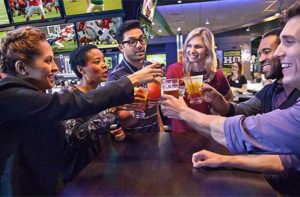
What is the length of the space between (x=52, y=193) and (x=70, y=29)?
2.65 meters

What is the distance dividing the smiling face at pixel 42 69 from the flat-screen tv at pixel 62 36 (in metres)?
2.18

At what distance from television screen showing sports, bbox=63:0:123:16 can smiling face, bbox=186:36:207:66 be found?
907 mm

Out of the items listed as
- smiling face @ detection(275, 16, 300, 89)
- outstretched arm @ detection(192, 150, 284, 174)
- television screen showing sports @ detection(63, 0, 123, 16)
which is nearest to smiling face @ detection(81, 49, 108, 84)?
television screen showing sports @ detection(63, 0, 123, 16)

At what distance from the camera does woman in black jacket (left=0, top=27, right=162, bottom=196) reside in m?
1.13

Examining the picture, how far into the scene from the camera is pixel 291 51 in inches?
50.0

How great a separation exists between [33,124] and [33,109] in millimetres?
144

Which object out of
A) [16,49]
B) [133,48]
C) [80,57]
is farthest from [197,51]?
[16,49]

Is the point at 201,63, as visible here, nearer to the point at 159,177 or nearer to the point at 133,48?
the point at 133,48

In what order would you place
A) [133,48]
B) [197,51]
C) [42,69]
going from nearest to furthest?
[42,69], [133,48], [197,51]

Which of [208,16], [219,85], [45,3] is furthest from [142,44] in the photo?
[208,16]

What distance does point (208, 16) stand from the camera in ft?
37.2

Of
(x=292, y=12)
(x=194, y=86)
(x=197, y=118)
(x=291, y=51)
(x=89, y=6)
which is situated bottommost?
(x=197, y=118)

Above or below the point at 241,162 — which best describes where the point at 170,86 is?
above

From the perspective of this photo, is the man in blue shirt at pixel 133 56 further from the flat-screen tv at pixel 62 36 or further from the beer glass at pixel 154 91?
the flat-screen tv at pixel 62 36
